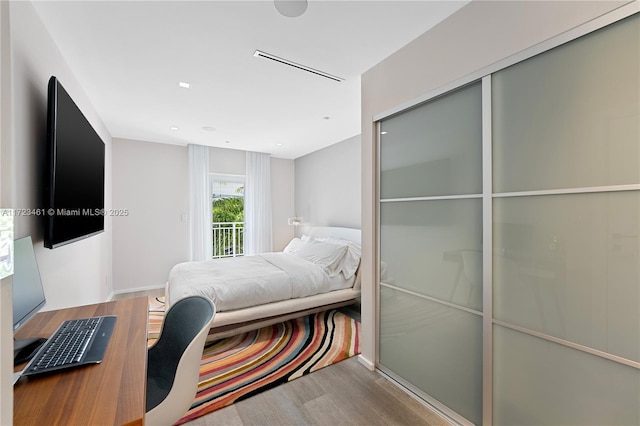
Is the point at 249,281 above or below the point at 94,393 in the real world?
below

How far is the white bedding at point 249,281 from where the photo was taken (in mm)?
2615

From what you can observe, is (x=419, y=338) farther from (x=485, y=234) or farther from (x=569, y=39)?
(x=569, y=39)

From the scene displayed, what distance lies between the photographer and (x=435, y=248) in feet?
5.96

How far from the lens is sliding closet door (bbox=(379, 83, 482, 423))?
1601 millimetres

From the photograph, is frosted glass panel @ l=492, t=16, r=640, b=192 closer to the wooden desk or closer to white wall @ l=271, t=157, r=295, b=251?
the wooden desk

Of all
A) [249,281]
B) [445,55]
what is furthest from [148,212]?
[445,55]

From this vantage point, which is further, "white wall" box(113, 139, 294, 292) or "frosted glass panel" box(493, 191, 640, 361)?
"white wall" box(113, 139, 294, 292)

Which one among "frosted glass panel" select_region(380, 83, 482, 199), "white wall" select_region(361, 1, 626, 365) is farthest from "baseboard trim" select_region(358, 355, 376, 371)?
"frosted glass panel" select_region(380, 83, 482, 199)

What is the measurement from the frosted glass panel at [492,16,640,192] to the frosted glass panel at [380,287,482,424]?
89cm

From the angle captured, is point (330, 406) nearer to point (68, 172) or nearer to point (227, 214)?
point (68, 172)

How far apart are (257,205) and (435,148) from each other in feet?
13.2

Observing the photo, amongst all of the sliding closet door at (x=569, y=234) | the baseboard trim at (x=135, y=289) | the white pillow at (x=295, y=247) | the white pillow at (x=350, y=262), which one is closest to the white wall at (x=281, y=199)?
the white pillow at (x=295, y=247)

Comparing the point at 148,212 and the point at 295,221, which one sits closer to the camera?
the point at 148,212

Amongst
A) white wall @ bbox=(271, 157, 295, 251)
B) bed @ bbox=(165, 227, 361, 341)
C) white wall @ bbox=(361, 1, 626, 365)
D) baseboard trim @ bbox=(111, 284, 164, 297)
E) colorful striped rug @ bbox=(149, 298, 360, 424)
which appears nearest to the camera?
white wall @ bbox=(361, 1, 626, 365)
